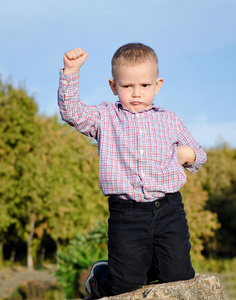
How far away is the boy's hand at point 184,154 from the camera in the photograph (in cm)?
349

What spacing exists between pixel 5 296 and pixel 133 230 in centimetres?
1385

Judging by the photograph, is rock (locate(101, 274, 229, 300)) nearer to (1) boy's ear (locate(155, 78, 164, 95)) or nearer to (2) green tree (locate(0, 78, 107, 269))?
(1) boy's ear (locate(155, 78, 164, 95))

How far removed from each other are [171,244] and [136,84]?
132 cm

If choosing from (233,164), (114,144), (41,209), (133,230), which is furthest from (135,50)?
(233,164)

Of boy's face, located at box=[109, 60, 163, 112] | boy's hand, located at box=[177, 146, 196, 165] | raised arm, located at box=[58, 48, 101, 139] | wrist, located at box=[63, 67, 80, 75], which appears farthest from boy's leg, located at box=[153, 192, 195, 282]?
wrist, located at box=[63, 67, 80, 75]

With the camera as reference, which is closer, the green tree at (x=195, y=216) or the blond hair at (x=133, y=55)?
the blond hair at (x=133, y=55)

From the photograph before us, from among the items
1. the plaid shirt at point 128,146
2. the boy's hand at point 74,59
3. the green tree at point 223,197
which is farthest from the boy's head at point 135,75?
the green tree at point 223,197

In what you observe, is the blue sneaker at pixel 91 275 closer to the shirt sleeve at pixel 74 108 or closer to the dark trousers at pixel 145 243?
the dark trousers at pixel 145 243

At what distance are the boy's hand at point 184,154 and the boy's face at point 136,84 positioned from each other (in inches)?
18.6

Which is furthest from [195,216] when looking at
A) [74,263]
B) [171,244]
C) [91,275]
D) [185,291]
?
[185,291]

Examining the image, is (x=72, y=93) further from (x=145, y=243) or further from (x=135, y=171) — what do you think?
(x=145, y=243)

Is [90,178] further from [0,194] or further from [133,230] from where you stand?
[133,230]

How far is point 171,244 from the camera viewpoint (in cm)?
329

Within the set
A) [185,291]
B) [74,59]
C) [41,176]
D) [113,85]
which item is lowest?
[185,291]
